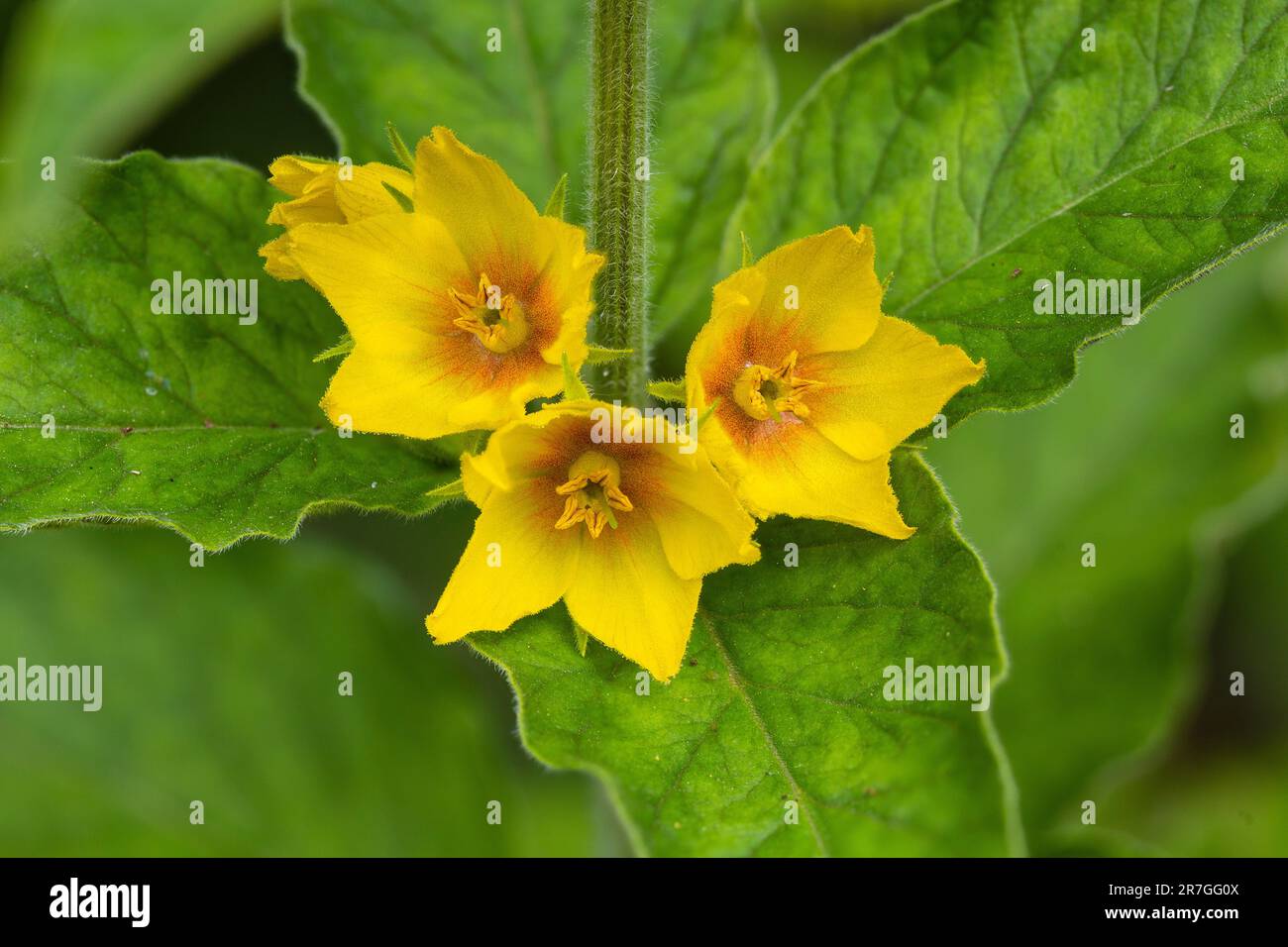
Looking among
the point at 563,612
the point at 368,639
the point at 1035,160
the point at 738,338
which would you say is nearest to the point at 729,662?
the point at 563,612

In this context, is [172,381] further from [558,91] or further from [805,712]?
[805,712]

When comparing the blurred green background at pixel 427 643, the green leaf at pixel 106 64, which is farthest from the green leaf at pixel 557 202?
the blurred green background at pixel 427 643

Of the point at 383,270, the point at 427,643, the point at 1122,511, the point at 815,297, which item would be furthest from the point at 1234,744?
the point at 383,270

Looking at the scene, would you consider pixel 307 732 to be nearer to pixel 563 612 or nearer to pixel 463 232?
pixel 563 612

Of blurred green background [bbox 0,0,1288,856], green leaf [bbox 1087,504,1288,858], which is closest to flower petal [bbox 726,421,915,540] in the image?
blurred green background [bbox 0,0,1288,856]

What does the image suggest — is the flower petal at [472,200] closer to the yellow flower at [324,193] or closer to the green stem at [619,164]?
the yellow flower at [324,193]

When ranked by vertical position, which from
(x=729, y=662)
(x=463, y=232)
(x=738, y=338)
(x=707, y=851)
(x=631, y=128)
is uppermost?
(x=631, y=128)

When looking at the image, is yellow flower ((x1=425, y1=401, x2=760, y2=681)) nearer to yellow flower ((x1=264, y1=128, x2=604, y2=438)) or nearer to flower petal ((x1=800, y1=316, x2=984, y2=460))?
yellow flower ((x1=264, y1=128, x2=604, y2=438))
